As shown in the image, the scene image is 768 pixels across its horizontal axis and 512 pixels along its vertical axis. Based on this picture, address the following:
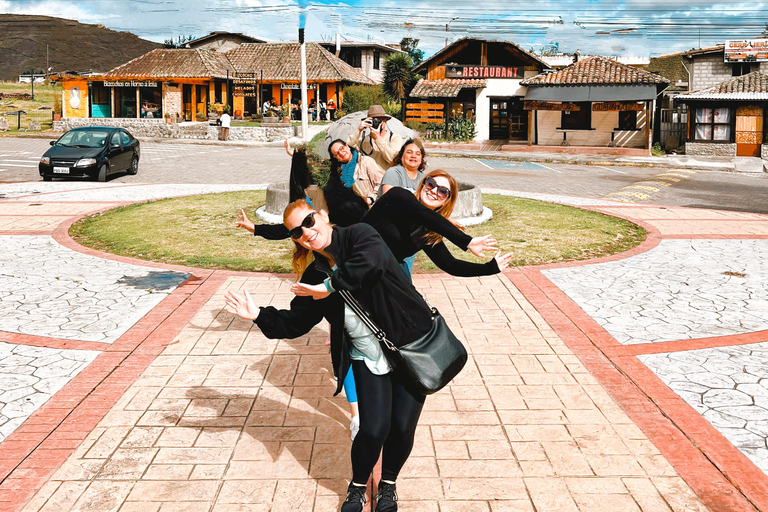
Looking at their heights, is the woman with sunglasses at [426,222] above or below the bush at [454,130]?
below

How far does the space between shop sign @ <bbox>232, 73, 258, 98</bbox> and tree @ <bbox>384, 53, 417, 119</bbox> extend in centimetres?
886

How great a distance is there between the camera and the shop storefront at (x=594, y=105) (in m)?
35.5

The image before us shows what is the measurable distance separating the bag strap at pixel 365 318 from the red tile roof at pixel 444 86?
123 feet

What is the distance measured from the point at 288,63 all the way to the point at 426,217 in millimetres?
48995

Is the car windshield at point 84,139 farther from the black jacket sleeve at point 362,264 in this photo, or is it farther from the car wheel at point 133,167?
the black jacket sleeve at point 362,264

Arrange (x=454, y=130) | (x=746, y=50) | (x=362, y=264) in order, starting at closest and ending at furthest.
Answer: (x=362, y=264) → (x=454, y=130) → (x=746, y=50)

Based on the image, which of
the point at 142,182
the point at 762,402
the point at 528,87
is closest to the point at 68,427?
the point at 762,402

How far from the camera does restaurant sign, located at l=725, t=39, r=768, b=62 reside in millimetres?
39100

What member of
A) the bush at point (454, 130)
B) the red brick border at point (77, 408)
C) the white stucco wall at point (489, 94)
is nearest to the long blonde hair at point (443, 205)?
the red brick border at point (77, 408)

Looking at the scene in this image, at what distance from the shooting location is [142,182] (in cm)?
1991

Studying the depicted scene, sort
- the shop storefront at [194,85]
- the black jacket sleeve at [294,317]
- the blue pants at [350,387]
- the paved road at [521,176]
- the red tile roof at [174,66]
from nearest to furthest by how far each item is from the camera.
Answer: the black jacket sleeve at [294,317] → the blue pants at [350,387] → the paved road at [521,176] → the red tile roof at [174,66] → the shop storefront at [194,85]

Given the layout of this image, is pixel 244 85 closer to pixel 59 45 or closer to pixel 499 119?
pixel 499 119

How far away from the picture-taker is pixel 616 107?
3569 cm

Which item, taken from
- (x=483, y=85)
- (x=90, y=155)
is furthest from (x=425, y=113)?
(x=90, y=155)
